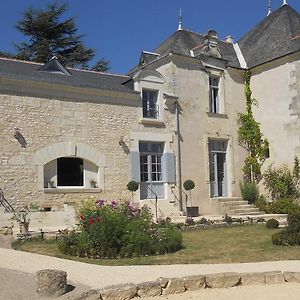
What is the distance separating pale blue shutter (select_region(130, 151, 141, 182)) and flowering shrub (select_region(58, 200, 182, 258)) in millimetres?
6730

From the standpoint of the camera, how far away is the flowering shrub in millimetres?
8570

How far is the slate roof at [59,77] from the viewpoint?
14570 millimetres

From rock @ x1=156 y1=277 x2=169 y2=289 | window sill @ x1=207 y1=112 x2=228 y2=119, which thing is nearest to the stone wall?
window sill @ x1=207 y1=112 x2=228 y2=119

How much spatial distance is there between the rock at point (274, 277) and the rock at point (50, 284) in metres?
2.75

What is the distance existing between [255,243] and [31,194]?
7.11m

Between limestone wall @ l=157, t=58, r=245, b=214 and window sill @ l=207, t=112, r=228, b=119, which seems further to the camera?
window sill @ l=207, t=112, r=228, b=119

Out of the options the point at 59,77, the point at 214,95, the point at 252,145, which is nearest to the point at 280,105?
the point at 252,145

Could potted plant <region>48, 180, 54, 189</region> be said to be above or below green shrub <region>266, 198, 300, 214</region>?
above

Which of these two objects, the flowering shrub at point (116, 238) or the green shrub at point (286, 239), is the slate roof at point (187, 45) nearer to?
the green shrub at point (286, 239)

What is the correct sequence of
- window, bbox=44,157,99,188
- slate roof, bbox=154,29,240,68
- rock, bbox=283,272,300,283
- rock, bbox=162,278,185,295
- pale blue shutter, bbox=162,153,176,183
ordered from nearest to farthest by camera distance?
rock, bbox=162,278,185,295
rock, bbox=283,272,300,283
window, bbox=44,157,99,188
pale blue shutter, bbox=162,153,176,183
slate roof, bbox=154,29,240,68

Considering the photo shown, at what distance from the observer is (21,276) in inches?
268

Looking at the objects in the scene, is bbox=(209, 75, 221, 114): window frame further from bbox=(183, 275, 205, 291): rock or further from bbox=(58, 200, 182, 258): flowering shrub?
bbox=(183, 275, 205, 291): rock

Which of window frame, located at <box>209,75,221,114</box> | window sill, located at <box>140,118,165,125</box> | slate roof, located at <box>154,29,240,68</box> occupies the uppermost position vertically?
slate roof, located at <box>154,29,240,68</box>

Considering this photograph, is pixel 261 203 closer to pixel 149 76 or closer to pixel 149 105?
pixel 149 105
